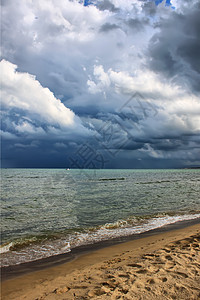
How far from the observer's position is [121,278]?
5367 mm

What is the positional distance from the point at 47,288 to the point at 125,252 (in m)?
3.71

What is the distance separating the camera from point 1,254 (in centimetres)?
875

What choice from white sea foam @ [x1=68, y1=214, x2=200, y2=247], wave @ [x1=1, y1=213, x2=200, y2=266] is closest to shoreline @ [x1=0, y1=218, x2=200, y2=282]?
wave @ [x1=1, y1=213, x2=200, y2=266]

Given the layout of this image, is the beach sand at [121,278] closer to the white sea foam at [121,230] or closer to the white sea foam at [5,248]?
the white sea foam at [121,230]

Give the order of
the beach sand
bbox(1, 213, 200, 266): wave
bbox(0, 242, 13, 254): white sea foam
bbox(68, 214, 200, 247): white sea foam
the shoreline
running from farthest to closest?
1. bbox(68, 214, 200, 247): white sea foam
2. bbox(0, 242, 13, 254): white sea foam
3. bbox(1, 213, 200, 266): wave
4. the shoreline
5. the beach sand

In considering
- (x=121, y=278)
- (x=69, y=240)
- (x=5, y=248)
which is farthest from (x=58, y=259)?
(x=121, y=278)

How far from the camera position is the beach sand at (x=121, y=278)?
15.1 feet

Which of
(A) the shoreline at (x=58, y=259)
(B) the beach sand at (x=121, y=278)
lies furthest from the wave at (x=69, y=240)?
(B) the beach sand at (x=121, y=278)

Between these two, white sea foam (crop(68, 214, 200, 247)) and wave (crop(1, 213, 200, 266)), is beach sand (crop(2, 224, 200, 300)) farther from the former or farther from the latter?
white sea foam (crop(68, 214, 200, 247))

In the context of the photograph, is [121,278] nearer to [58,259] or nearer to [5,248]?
[58,259]

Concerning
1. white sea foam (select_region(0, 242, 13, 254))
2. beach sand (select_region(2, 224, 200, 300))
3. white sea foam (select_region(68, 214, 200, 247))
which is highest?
beach sand (select_region(2, 224, 200, 300))

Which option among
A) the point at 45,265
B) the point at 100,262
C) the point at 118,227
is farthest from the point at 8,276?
the point at 118,227

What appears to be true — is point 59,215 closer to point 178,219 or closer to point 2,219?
point 2,219

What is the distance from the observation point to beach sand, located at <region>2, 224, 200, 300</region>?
461 cm
